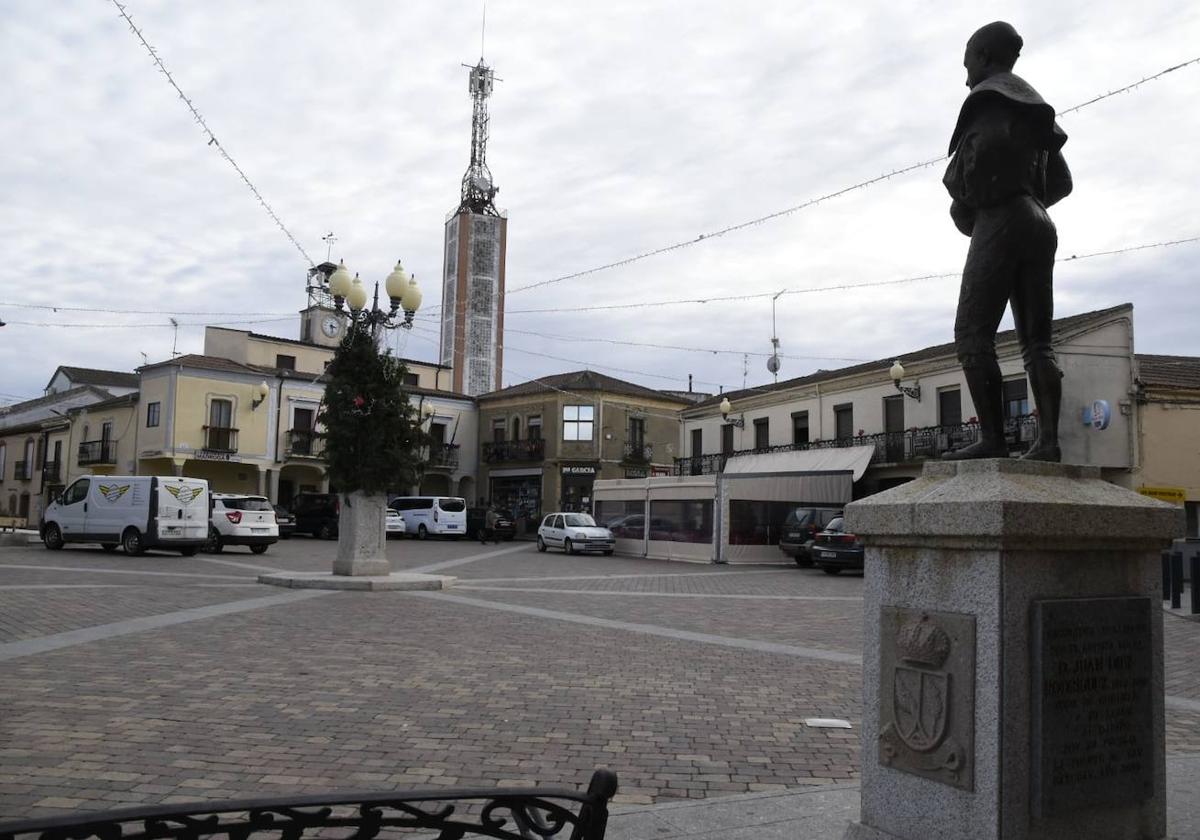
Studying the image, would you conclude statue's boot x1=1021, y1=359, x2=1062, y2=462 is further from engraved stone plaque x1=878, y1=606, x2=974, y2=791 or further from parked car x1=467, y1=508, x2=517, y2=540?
parked car x1=467, y1=508, x2=517, y2=540

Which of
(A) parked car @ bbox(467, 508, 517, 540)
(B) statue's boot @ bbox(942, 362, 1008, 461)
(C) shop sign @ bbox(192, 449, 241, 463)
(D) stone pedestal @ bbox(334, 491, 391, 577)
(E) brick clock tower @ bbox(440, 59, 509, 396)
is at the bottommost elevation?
(A) parked car @ bbox(467, 508, 517, 540)

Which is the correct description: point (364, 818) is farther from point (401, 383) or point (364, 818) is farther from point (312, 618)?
point (401, 383)

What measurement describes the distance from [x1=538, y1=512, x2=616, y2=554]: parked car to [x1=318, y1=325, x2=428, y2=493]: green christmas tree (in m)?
13.9

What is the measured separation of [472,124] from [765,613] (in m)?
67.9

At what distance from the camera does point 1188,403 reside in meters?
27.2

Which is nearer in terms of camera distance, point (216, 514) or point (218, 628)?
point (218, 628)

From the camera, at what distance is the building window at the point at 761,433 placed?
125 feet

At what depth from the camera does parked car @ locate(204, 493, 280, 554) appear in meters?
24.8

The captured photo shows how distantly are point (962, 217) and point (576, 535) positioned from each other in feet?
85.4

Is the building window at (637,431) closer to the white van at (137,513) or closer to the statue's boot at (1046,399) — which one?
the white van at (137,513)

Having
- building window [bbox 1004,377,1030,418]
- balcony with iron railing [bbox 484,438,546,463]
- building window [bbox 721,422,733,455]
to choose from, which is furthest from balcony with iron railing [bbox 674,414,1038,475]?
balcony with iron railing [bbox 484,438,546,463]

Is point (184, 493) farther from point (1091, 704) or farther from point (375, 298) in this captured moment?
point (1091, 704)

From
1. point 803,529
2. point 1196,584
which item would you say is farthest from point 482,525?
point 1196,584

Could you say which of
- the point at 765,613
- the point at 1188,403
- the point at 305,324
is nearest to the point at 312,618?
the point at 765,613
